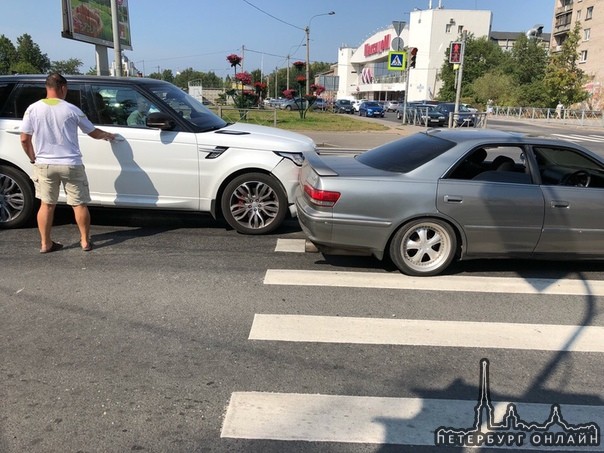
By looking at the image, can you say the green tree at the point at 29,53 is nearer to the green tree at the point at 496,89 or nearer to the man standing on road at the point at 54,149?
the green tree at the point at 496,89

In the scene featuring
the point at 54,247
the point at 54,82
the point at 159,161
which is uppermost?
the point at 54,82

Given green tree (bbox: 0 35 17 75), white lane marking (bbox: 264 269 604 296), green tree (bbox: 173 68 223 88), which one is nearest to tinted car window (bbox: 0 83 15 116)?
white lane marking (bbox: 264 269 604 296)

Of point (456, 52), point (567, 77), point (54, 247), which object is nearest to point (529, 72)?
point (567, 77)

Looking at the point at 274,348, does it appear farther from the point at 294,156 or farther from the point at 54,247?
the point at 54,247

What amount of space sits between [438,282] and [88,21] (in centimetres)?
2029

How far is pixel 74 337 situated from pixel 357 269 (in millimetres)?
2793

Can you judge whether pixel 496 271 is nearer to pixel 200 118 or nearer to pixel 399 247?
pixel 399 247

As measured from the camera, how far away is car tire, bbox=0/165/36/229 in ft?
20.5

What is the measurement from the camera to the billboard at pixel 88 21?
18398 millimetres

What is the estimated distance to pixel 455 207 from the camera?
494 centimetres

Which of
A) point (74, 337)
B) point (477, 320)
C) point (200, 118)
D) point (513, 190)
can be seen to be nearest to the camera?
point (74, 337)

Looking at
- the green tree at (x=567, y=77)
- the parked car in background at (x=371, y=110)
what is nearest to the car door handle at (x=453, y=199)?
the parked car in background at (x=371, y=110)

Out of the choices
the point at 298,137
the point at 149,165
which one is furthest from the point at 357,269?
the point at 149,165

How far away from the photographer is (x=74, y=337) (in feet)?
12.4
